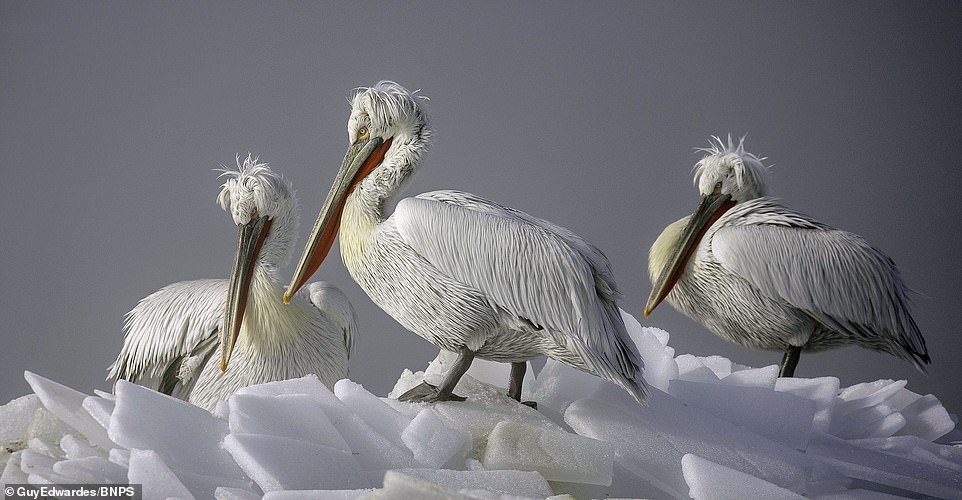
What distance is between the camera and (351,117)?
2391mm

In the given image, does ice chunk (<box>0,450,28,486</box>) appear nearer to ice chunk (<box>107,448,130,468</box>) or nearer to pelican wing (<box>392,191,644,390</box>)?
ice chunk (<box>107,448,130,468</box>)

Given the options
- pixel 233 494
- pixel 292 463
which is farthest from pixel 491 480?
pixel 233 494

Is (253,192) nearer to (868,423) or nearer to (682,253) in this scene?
(682,253)

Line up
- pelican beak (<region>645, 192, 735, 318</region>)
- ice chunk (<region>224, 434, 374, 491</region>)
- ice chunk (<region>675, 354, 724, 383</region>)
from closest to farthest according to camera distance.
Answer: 1. ice chunk (<region>224, 434, 374, 491</region>)
2. ice chunk (<region>675, 354, 724, 383</region>)
3. pelican beak (<region>645, 192, 735, 318</region>)

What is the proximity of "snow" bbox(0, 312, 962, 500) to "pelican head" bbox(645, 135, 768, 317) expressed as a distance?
399 millimetres

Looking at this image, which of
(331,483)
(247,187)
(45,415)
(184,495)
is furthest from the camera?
(247,187)

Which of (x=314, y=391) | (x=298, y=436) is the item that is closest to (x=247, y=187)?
(x=314, y=391)

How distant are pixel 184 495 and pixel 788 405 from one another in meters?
1.56

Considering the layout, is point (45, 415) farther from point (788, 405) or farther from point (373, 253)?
point (788, 405)

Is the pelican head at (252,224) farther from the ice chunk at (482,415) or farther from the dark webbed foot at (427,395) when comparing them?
the ice chunk at (482,415)

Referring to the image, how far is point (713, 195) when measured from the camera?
10.2 ft

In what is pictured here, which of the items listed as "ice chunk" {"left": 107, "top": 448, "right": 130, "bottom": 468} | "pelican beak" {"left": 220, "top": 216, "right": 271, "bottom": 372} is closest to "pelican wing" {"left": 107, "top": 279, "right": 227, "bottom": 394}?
"pelican beak" {"left": 220, "top": 216, "right": 271, "bottom": 372}

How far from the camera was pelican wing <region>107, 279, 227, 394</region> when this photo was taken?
273 cm

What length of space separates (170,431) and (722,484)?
1.13 meters
